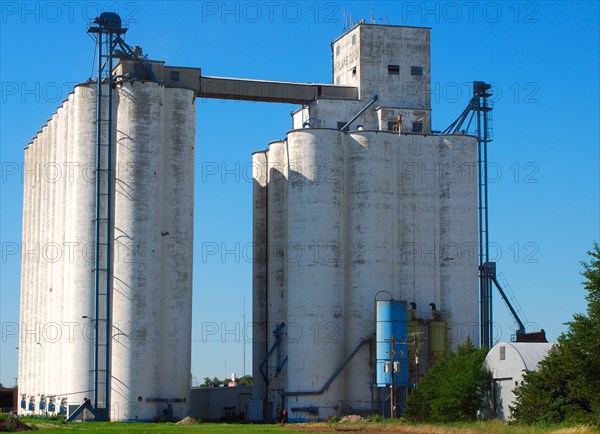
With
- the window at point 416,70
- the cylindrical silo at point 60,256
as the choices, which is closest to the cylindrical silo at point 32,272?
the cylindrical silo at point 60,256

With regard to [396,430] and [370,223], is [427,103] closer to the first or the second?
[370,223]

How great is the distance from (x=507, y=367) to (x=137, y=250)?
28.7 m

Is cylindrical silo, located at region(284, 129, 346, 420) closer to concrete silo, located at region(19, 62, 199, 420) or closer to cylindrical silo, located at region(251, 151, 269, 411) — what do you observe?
concrete silo, located at region(19, 62, 199, 420)

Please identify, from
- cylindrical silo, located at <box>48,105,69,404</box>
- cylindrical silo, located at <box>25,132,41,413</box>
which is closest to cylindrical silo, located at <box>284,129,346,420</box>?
cylindrical silo, located at <box>48,105,69,404</box>

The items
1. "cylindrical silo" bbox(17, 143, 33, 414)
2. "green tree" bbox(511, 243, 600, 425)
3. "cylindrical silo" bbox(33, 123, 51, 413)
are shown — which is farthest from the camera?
"cylindrical silo" bbox(17, 143, 33, 414)

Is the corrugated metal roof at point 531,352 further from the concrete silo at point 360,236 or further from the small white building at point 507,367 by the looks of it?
the concrete silo at point 360,236

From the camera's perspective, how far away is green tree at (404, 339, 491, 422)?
72.6 metres

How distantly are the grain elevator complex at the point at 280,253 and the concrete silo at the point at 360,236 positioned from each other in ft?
0.38

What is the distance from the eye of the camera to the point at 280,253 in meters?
95.2

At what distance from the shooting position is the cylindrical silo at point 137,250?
3371 inches

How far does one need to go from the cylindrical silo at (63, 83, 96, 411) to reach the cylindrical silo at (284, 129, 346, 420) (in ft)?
47.9

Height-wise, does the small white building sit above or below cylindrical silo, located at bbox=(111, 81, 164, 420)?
below

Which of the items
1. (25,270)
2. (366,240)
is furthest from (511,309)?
(25,270)

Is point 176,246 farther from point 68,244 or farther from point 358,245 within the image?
point 358,245
